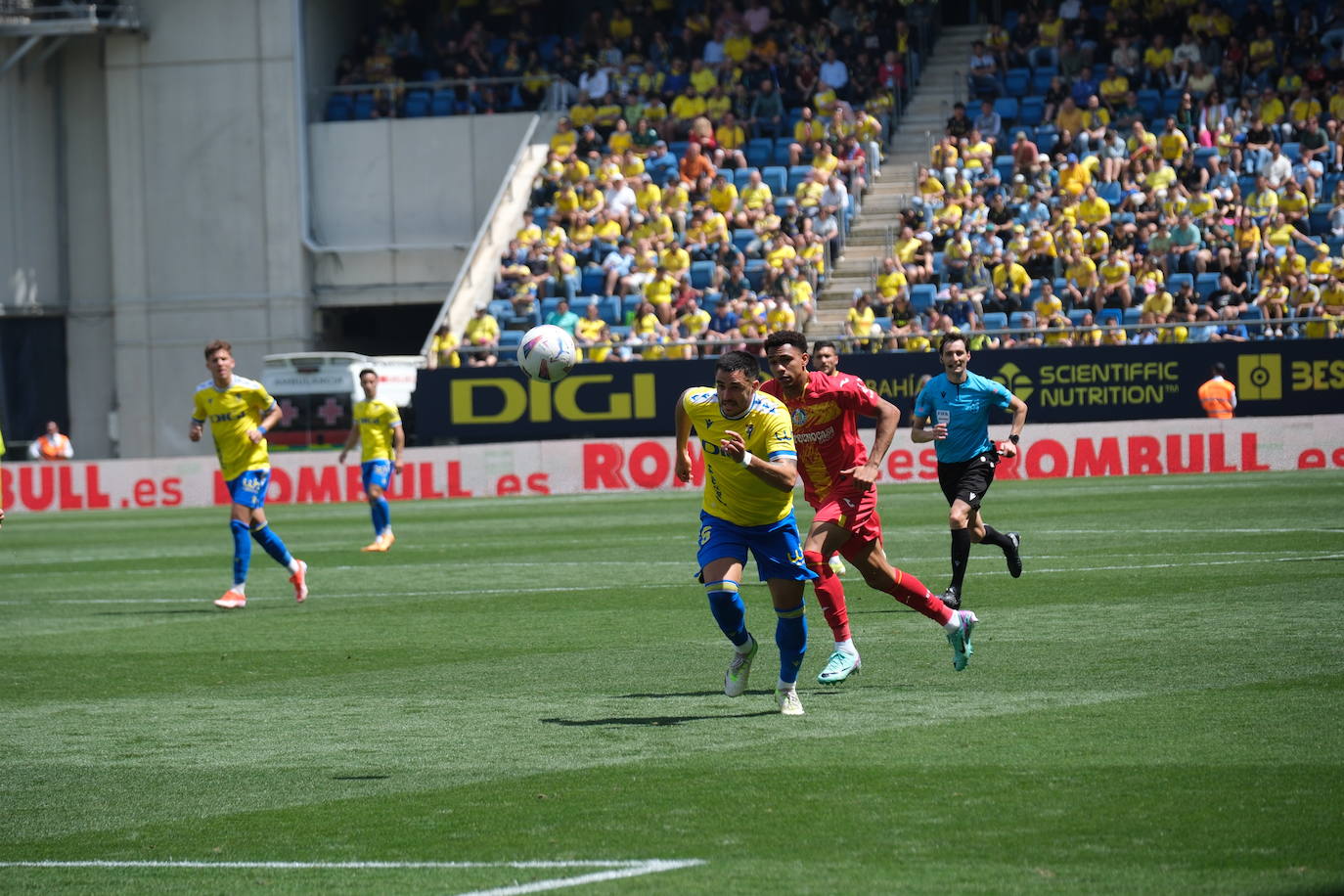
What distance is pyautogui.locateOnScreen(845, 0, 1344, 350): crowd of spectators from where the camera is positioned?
105 ft

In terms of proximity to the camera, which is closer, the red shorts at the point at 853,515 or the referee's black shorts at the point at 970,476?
the red shorts at the point at 853,515

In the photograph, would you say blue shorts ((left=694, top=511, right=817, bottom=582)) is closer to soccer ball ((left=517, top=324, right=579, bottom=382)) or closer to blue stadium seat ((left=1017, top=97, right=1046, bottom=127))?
soccer ball ((left=517, top=324, right=579, bottom=382))

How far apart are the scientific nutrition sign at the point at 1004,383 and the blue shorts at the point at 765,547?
22.1 meters

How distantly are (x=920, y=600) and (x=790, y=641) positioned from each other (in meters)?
1.52

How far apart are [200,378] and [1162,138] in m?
22.3

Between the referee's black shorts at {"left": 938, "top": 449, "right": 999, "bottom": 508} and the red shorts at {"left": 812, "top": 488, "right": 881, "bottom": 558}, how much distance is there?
3.50 meters

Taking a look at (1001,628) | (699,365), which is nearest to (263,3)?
(699,365)

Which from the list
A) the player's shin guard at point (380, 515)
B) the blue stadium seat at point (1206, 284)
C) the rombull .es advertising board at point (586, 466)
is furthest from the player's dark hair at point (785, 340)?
the blue stadium seat at point (1206, 284)

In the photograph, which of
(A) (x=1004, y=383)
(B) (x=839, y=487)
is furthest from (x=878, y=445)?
(A) (x=1004, y=383)

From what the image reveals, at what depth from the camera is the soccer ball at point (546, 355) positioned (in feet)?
36.0

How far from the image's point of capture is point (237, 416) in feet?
54.1

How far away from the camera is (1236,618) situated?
12602 millimetres

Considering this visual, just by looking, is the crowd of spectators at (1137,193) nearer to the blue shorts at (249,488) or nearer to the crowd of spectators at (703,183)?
the crowd of spectators at (703,183)

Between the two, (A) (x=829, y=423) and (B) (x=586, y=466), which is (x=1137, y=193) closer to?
(B) (x=586, y=466)
